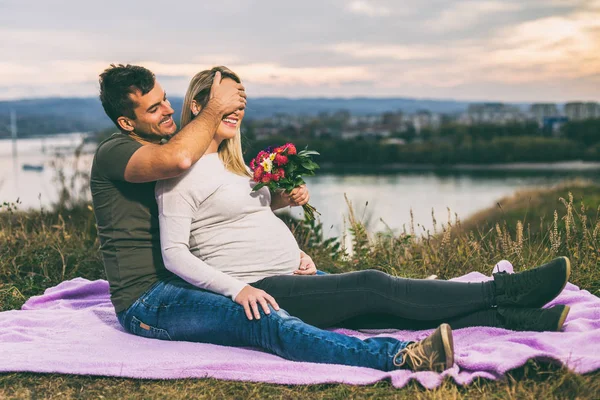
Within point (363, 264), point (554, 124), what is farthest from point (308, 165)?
point (554, 124)

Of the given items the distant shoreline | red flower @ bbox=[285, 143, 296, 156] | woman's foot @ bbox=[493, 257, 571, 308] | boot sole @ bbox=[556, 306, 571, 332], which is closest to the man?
red flower @ bbox=[285, 143, 296, 156]

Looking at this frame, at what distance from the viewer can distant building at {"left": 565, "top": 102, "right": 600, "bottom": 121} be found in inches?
2884

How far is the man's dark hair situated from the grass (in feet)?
4.46

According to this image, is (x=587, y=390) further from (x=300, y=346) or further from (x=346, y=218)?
(x=346, y=218)

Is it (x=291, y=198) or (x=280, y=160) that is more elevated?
(x=280, y=160)

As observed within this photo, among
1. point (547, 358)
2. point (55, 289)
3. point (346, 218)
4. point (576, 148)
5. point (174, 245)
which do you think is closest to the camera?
point (547, 358)

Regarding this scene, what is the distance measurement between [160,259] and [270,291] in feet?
2.12

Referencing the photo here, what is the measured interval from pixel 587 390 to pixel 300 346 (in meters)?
1.24

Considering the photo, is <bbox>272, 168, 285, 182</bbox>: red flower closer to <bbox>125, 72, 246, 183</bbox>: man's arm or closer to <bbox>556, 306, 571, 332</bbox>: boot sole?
<bbox>125, 72, 246, 183</bbox>: man's arm

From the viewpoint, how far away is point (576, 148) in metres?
66.1

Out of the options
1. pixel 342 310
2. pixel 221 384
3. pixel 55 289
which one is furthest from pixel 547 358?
pixel 55 289

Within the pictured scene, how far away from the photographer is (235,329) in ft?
9.79

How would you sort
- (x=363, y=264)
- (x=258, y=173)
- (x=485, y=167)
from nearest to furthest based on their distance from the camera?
(x=258, y=173)
(x=363, y=264)
(x=485, y=167)

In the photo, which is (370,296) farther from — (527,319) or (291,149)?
(291,149)
